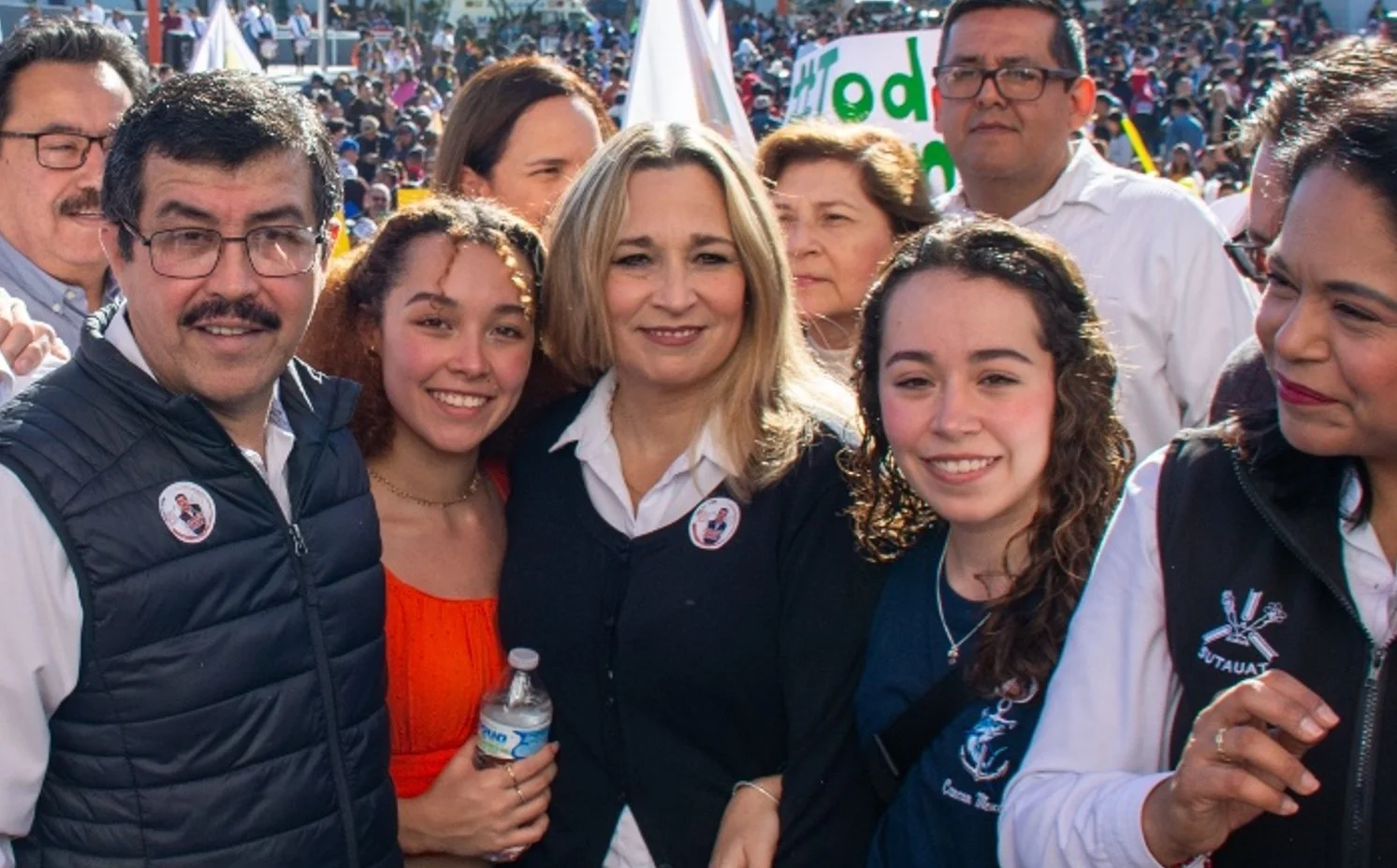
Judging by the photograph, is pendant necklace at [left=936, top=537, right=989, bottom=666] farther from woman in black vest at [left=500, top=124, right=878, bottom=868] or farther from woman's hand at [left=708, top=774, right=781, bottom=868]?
woman's hand at [left=708, top=774, right=781, bottom=868]

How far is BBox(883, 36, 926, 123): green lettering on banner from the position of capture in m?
6.24

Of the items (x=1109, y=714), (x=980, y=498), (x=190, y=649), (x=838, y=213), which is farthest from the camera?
(x=838, y=213)

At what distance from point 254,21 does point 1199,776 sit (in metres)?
29.2

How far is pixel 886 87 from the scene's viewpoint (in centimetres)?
631

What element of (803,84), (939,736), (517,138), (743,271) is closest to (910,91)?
(803,84)

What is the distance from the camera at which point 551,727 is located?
263 centimetres

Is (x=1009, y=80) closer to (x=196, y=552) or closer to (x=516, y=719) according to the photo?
(x=516, y=719)

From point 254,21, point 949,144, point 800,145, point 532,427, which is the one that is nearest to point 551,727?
point 532,427

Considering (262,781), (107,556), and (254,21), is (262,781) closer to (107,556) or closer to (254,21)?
(107,556)

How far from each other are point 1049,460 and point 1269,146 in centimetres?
93

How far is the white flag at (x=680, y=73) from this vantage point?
5734 millimetres

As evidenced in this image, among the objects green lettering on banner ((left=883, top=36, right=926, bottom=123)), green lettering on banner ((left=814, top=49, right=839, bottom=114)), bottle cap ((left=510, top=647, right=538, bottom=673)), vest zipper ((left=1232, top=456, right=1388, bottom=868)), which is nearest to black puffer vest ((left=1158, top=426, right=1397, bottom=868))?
vest zipper ((left=1232, top=456, right=1388, bottom=868))

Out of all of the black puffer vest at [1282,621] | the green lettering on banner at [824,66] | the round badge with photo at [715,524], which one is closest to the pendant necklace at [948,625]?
the round badge with photo at [715,524]

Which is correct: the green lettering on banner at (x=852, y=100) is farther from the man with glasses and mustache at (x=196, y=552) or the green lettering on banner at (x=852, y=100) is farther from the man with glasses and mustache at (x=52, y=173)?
the man with glasses and mustache at (x=196, y=552)
